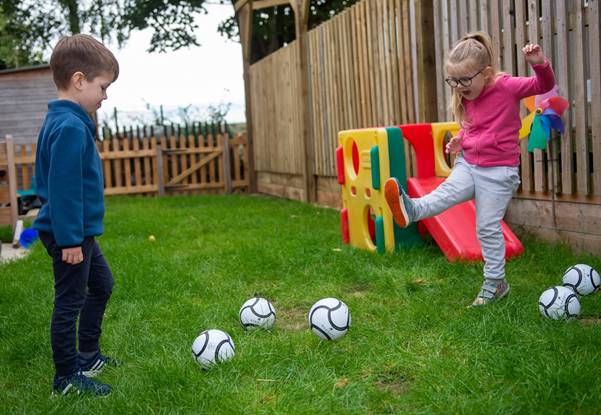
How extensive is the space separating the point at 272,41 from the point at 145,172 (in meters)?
5.58

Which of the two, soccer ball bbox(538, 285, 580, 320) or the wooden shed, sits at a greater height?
the wooden shed

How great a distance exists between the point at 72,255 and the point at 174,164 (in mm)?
12793

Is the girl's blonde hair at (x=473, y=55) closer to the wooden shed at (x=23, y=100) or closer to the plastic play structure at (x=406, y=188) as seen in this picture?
the plastic play structure at (x=406, y=188)

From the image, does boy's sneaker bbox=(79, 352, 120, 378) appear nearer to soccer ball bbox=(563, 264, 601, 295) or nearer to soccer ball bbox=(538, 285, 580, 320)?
soccer ball bbox=(538, 285, 580, 320)

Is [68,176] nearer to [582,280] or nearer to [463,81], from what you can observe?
[463,81]

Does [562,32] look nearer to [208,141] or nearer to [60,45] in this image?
[60,45]

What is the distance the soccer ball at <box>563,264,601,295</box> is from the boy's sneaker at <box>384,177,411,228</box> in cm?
97

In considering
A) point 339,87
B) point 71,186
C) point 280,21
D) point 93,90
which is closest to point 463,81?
point 93,90

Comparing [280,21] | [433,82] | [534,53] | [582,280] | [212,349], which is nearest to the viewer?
[212,349]

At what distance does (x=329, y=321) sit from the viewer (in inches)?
138

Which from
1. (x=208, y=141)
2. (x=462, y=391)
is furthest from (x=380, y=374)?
(x=208, y=141)

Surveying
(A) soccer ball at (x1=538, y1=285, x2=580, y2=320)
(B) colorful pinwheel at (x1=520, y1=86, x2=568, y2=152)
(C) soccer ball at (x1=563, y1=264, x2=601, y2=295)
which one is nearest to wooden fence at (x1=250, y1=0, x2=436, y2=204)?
(B) colorful pinwheel at (x1=520, y1=86, x2=568, y2=152)

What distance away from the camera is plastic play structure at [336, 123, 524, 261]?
5.48 meters

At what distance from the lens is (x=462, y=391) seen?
8.95ft
